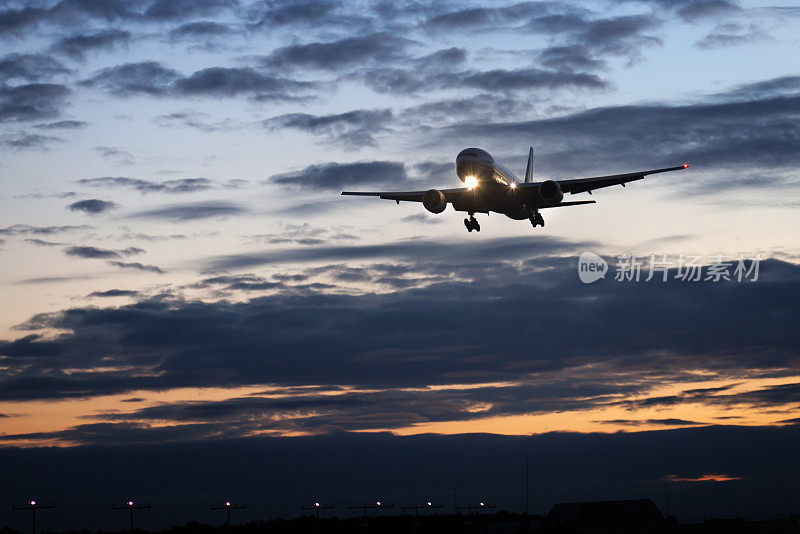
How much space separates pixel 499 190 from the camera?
90.2 meters

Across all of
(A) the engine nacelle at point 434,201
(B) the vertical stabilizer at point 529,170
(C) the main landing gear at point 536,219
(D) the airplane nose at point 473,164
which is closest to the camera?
(D) the airplane nose at point 473,164

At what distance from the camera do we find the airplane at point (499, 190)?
290ft

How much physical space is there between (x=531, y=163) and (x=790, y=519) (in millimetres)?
61035

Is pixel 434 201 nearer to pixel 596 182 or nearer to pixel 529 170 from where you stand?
pixel 596 182

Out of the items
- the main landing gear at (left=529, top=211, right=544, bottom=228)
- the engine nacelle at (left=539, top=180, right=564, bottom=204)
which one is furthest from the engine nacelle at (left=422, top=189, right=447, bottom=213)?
the main landing gear at (left=529, top=211, right=544, bottom=228)

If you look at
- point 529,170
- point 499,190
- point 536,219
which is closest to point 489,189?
point 499,190

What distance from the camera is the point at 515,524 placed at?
376 feet

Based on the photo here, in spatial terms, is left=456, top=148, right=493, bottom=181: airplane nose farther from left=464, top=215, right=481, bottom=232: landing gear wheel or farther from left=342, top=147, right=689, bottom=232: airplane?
left=464, top=215, right=481, bottom=232: landing gear wheel

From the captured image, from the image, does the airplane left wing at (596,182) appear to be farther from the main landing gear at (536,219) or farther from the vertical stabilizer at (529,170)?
the vertical stabilizer at (529,170)

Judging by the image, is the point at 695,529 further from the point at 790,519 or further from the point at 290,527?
the point at 290,527

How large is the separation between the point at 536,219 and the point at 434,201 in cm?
1364

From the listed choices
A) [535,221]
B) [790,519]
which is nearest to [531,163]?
[535,221]

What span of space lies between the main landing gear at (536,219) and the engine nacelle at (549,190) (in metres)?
7.73

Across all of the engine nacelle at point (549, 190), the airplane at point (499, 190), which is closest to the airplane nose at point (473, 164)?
the airplane at point (499, 190)
